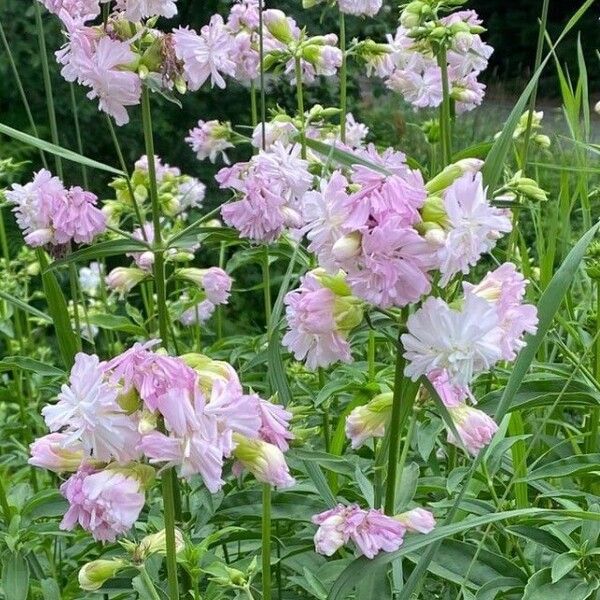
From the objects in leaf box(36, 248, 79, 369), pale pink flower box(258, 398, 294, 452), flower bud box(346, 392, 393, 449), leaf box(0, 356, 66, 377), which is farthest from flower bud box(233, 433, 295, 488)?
leaf box(0, 356, 66, 377)

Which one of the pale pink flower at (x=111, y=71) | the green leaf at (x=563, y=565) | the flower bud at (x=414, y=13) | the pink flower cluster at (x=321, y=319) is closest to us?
the pink flower cluster at (x=321, y=319)

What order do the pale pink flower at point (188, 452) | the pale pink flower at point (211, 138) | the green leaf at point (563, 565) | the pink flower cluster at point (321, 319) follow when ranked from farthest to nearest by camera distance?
the pale pink flower at point (211, 138)
the green leaf at point (563, 565)
the pink flower cluster at point (321, 319)
the pale pink flower at point (188, 452)

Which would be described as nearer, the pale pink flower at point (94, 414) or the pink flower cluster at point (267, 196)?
the pale pink flower at point (94, 414)

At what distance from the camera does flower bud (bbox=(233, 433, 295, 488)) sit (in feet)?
2.28

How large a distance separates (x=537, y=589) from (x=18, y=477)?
1.09m

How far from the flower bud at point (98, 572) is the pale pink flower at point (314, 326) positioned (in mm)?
205

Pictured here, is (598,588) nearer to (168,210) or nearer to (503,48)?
(168,210)

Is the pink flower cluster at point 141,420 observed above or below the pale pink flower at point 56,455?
above

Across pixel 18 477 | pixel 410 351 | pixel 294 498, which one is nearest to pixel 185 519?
pixel 294 498

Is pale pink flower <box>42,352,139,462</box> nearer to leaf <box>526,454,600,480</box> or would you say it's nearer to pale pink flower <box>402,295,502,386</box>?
pale pink flower <box>402,295,502,386</box>

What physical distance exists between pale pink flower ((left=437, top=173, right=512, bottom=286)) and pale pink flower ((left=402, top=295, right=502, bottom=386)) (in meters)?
0.03

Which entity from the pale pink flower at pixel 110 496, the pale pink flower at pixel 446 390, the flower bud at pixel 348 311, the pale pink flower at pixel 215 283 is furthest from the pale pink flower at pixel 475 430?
the pale pink flower at pixel 215 283

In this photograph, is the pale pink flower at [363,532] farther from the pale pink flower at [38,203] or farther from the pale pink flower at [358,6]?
the pale pink flower at [358,6]

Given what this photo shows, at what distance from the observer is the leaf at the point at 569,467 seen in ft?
3.21
